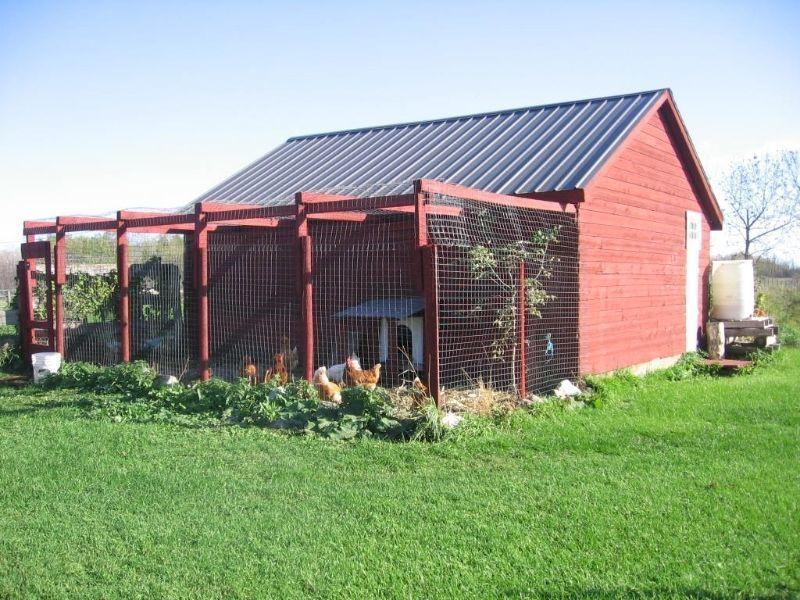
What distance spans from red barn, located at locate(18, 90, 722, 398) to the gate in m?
0.14

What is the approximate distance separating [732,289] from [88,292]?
1265 cm

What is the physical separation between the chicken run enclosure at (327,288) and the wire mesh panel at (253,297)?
26mm

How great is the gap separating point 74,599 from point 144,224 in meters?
7.98

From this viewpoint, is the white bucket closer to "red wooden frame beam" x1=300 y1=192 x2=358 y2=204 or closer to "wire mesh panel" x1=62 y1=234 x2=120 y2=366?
"wire mesh panel" x1=62 y1=234 x2=120 y2=366

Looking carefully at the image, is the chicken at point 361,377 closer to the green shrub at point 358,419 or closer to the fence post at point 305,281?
the fence post at point 305,281

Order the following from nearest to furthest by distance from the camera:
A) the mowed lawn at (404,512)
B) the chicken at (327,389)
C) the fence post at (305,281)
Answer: the mowed lawn at (404,512) → the chicken at (327,389) → the fence post at (305,281)

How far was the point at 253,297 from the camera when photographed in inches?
491

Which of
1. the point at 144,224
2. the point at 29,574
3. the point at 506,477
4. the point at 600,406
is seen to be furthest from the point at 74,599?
the point at 144,224

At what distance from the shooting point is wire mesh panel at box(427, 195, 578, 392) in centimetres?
934

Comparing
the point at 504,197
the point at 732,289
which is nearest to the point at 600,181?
the point at 504,197

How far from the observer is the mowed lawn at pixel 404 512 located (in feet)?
13.2

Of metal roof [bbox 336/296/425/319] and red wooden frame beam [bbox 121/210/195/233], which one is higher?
red wooden frame beam [bbox 121/210/195/233]

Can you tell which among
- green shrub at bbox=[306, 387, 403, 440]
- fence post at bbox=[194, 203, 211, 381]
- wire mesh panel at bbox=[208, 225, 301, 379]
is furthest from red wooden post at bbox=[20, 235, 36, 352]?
green shrub at bbox=[306, 387, 403, 440]

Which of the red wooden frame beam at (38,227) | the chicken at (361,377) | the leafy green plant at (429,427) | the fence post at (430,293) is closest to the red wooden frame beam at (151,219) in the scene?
the red wooden frame beam at (38,227)
